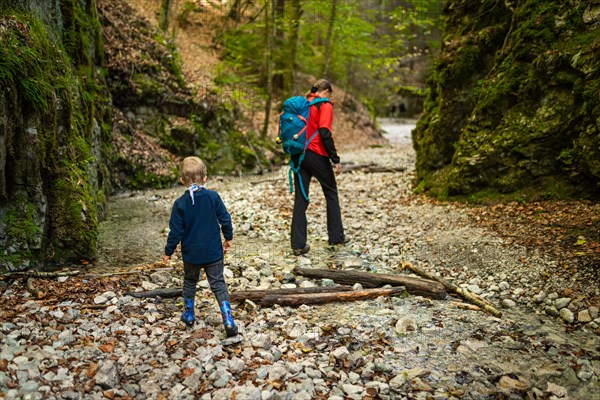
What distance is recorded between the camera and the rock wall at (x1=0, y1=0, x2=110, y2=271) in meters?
4.67

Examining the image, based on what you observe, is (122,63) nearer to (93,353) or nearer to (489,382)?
(93,353)

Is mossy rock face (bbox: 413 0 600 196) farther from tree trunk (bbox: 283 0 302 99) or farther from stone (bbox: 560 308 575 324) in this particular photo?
tree trunk (bbox: 283 0 302 99)

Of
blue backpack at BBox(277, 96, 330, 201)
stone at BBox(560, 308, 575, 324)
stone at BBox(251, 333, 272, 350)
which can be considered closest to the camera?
stone at BBox(251, 333, 272, 350)

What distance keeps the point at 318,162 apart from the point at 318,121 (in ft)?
2.07

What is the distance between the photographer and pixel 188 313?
4.26 metres

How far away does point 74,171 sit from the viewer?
19.4 feet

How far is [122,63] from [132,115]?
145 centimetres

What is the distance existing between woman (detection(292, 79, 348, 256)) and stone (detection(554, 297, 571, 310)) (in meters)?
3.26

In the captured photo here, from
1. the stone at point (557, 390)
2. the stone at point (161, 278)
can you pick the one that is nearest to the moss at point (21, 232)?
the stone at point (161, 278)

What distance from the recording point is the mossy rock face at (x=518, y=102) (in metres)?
6.47

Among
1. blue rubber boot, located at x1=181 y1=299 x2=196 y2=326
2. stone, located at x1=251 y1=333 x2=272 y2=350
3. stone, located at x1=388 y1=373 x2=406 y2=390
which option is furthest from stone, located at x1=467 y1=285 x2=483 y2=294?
blue rubber boot, located at x1=181 y1=299 x2=196 y2=326

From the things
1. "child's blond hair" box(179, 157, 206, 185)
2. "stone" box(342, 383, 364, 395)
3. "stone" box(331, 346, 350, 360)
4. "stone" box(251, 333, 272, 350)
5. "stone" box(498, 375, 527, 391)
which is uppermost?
"child's blond hair" box(179, 157, 206, 185)

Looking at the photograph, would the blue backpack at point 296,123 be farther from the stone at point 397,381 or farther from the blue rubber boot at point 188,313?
the stone at point 397,381

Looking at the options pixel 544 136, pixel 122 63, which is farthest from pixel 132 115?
→ pixel 544 136
